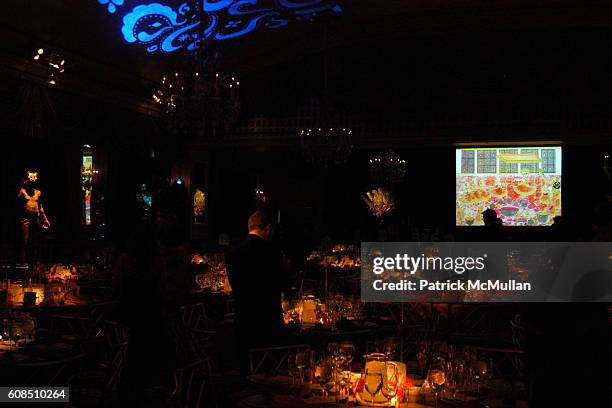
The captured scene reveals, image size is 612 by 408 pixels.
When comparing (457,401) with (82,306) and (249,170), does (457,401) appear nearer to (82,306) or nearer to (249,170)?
(82,306)

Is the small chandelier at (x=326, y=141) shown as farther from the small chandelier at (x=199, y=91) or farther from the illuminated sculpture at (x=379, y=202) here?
the illuminated sculpture at (x=379, y=202)

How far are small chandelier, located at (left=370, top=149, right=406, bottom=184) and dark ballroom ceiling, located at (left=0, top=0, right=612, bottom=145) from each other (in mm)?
1269

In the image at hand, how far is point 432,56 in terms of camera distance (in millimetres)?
18016

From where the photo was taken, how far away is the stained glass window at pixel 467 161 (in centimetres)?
1791

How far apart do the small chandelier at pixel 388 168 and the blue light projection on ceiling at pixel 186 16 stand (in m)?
5.50

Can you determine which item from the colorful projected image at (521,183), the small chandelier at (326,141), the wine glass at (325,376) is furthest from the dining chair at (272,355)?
the colorful projected image at (521,183)

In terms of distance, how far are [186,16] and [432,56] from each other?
8.97 m

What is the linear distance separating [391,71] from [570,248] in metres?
15.6

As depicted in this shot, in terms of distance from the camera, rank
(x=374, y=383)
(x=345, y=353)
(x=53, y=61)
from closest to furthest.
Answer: (x=374, y=383) → (x=345, y=353) → (x=53, y=61)

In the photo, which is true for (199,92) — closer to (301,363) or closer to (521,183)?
(301,363)

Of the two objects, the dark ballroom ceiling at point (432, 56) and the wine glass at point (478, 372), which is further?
the dark ballroom ceiling at point (432, 56)

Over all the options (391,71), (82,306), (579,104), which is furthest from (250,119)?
(82,306)

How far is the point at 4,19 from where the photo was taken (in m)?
10.2

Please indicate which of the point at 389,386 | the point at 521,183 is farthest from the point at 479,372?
the point at 521,183
